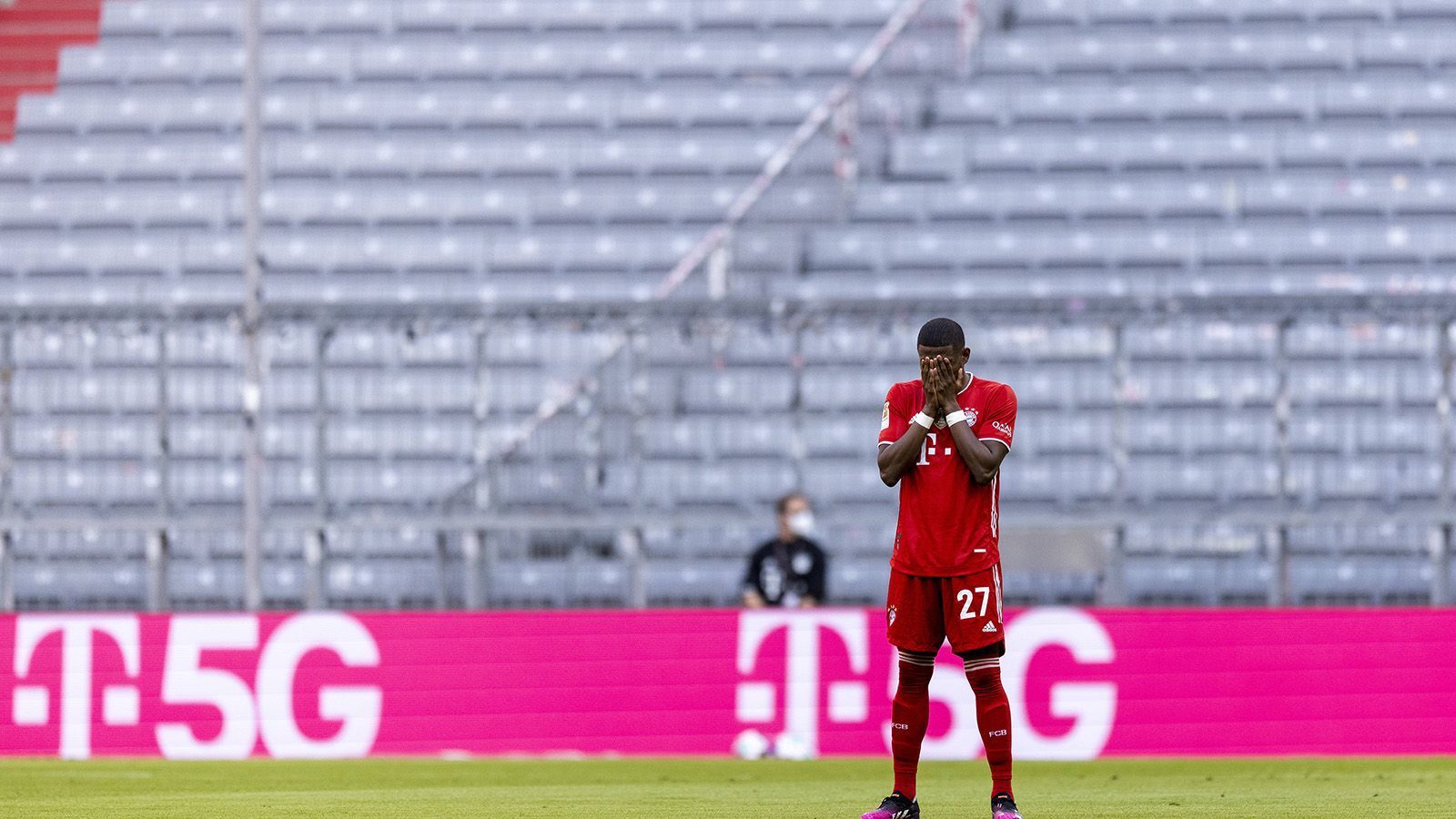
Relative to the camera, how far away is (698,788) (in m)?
8.56

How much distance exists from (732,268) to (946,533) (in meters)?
9.28

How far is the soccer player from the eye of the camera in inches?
252

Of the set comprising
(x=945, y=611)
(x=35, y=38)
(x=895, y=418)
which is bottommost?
(x=945, y=611)

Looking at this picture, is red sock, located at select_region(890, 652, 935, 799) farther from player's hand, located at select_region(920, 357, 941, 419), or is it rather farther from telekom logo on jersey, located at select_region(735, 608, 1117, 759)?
telekom logo on jersey, located at select_region(735, 608, 1117, 759)

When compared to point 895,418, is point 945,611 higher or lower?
lower

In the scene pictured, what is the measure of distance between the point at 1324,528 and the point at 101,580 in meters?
7.41

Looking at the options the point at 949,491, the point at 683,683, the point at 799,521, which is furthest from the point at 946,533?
the point at 799,521

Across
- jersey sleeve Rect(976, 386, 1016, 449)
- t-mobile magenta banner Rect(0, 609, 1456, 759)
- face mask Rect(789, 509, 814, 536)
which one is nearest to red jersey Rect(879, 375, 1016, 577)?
jersey sleeve Rect(976, 386, 1016, 449)

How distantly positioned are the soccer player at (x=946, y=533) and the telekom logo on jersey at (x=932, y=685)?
4206 mm

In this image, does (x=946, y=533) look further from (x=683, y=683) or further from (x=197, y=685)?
(x=197, y=685)

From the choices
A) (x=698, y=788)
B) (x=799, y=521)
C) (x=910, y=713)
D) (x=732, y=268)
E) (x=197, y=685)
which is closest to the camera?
(x=910, y=713)

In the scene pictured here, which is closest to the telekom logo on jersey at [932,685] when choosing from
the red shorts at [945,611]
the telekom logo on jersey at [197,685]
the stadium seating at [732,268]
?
the stadium seating at [732,268]

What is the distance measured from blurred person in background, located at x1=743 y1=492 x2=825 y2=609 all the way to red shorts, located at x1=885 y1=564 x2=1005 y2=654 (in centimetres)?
506

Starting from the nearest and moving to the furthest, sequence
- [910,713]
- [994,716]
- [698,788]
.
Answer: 1. [994,716]
2. [910,713]
3. [698,788]
